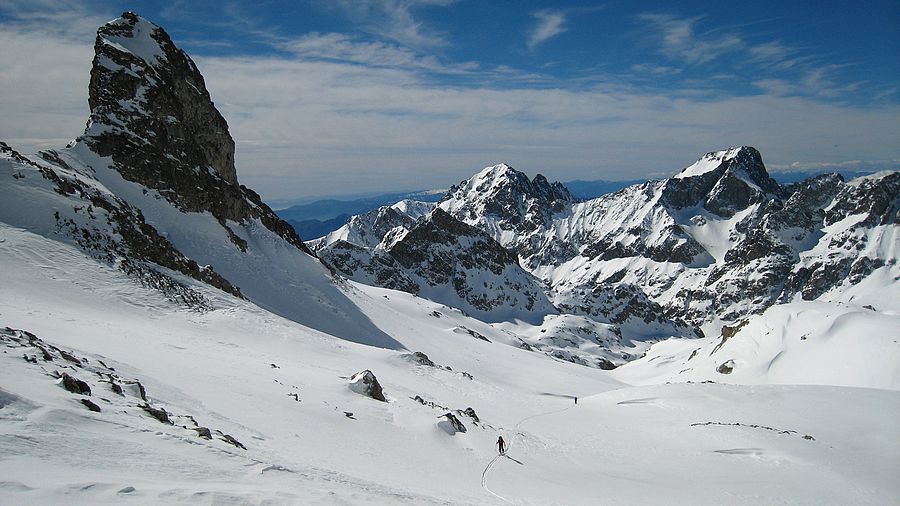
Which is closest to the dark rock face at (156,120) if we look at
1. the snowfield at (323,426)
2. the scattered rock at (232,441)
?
the snowfield at (323,426)

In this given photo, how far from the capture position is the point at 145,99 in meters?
52.3

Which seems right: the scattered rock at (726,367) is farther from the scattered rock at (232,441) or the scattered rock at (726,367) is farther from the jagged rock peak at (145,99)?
the scattered rock at (232,441)

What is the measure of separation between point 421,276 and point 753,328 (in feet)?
438

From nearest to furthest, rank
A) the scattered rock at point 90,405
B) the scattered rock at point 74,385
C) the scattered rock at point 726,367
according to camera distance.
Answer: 1. the scattered rock at point 90,405
2. the scattered rock at point 74,385
3. the scattered rock at point 726,367

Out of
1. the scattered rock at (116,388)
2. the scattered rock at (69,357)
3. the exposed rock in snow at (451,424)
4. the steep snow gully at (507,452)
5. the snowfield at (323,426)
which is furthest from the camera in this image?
the exposed rock in snow at (451,424)

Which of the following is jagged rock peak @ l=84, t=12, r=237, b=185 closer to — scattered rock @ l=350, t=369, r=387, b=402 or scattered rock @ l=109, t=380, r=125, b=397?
scattered rock @ l=350, t=369, r=387, b=402

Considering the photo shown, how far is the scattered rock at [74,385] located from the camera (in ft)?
39.4

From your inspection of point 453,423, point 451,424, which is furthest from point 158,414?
point 453,423

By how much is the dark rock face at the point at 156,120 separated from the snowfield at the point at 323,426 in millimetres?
18114

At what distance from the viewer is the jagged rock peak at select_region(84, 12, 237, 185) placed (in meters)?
49.2

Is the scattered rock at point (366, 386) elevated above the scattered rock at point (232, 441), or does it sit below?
below

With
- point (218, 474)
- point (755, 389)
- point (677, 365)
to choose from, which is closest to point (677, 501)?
point (218, 474)

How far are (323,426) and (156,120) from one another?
46.6m

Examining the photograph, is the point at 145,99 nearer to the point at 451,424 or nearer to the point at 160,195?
the point at 160,195
